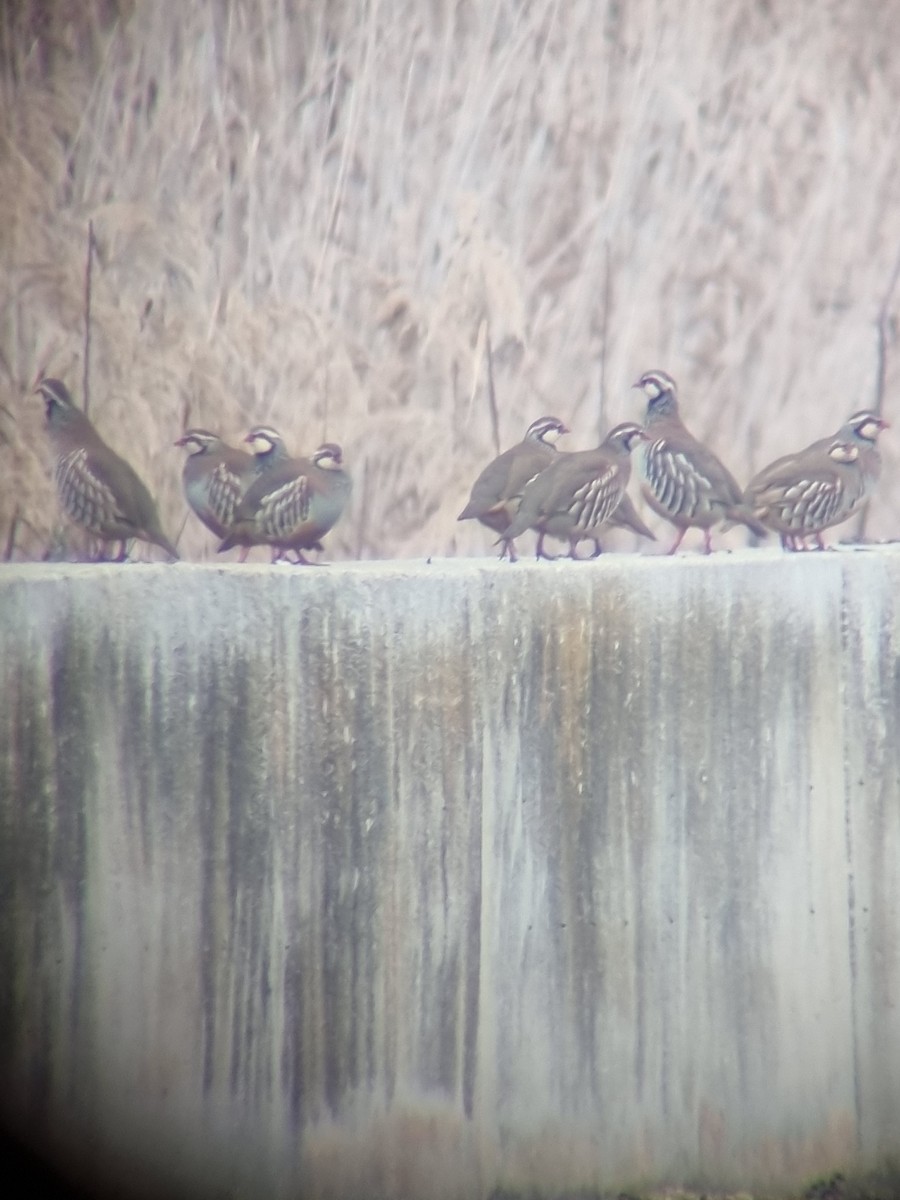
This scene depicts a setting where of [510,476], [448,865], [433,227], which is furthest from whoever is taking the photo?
[433,227]

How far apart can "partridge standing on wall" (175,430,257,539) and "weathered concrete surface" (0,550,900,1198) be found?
227 millimetres

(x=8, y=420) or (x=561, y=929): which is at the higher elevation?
(x=8, y=420)

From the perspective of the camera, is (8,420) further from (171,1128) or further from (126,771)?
(171,1128)

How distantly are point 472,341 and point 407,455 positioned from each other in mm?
436

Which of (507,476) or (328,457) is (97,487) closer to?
(328,457)

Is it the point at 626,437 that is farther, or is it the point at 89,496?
the point at 626,437

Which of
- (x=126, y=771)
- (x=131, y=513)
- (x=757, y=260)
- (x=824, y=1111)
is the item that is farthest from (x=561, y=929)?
(x=757, y=260)

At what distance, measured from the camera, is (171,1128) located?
493cm

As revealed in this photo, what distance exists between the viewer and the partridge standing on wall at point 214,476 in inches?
198

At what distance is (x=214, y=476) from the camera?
16.6 feet

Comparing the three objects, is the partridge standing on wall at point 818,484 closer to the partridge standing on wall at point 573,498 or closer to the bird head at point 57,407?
the partridge standing on wall at point 573,498

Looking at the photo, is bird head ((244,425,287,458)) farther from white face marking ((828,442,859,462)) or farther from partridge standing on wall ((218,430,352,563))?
white face marking ((828,442,859,462))

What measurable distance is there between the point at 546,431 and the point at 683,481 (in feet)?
1.55

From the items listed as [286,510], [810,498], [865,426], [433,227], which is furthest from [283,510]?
[865,426]
